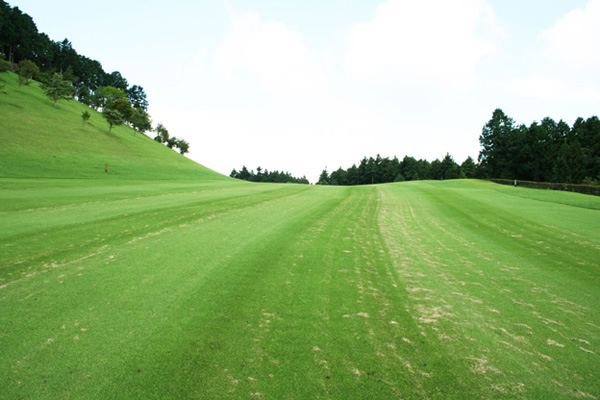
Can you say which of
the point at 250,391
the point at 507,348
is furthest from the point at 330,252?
the point at 250,391

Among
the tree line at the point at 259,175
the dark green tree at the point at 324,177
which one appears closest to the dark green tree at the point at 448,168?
the dark green tree at the point at 324,177

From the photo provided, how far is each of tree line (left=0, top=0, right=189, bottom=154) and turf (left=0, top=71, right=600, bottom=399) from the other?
204ft

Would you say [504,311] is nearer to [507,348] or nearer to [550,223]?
[507,348]

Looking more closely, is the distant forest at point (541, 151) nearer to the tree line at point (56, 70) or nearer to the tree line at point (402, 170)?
the tree line at point (402, 170)

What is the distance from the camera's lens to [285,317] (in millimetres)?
4344

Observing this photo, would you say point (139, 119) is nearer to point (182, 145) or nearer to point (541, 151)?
point (182, 145)

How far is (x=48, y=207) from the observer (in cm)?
1245

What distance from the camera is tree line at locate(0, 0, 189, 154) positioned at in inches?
2505

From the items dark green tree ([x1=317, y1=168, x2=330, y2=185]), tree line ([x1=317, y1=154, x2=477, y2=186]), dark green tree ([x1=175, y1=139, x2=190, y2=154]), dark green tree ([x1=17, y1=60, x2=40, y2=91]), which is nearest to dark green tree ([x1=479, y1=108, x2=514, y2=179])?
tree line ([x1=317, y1=154, x2=477, y2=186])

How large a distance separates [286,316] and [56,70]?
5648 inches

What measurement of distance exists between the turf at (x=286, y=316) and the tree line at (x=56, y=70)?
62.1 m

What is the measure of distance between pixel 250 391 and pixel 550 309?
17.8ft

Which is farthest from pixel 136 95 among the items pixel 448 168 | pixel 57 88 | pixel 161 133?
pixel 448 168

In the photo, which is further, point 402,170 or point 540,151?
point 402,170
